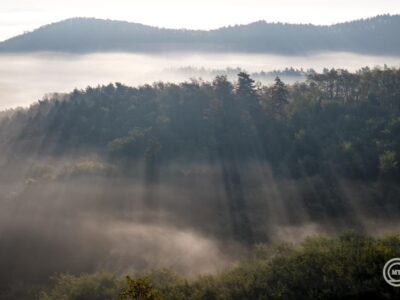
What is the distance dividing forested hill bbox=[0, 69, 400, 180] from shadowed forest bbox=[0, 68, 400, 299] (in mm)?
472

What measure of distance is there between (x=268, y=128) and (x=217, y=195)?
3285 centimetres

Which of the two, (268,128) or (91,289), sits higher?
(268,128)

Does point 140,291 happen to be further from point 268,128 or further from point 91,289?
point 268,128

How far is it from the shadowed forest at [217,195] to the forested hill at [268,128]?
18.6 inches

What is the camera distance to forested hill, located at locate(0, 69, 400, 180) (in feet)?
404

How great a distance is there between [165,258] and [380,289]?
166 feet

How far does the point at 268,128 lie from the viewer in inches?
5541

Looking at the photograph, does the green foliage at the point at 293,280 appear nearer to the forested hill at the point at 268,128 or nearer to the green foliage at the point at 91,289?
the green foliage at the point at 91,289

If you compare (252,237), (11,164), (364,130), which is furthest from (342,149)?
(11,164)

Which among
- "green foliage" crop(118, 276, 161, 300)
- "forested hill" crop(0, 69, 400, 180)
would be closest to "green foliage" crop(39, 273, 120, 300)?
"green foliage" crop(118, 276, 161, 300)

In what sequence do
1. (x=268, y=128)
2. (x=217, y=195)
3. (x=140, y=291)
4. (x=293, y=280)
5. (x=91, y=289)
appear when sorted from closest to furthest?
(x=140, y=291), (x=293, y=280), (x=91, y=289), (x=217, y=195), (x=268, y=128)

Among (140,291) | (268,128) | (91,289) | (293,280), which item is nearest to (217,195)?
(268,128)

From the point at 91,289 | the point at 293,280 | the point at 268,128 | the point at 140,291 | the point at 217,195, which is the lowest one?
the point at 217,195

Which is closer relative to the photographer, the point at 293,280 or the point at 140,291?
the point at 140,291
